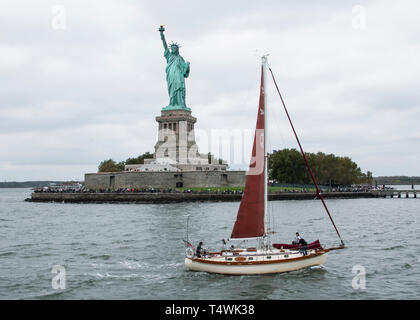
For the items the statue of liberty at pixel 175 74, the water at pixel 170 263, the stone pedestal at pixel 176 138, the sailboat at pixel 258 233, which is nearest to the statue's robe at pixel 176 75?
the statue of liberty at pixel 175 74

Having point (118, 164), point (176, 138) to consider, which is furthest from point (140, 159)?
point (176, 138)

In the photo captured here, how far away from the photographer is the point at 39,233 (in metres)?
37.9

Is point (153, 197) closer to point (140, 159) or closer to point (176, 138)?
point (176, 138)

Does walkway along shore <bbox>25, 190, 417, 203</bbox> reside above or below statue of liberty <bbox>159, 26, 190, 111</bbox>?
A: below

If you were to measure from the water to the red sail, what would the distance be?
2.18 meters

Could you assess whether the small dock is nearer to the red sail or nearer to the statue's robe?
the statue's robe

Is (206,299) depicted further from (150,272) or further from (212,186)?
(212,186)

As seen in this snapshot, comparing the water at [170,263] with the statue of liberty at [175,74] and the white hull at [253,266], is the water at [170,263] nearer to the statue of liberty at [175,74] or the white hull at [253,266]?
the white hull at [253,266]

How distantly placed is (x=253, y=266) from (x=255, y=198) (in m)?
3.16

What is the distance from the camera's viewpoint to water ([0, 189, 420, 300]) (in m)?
19.6

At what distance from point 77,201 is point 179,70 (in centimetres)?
2881

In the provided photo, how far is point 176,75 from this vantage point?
8531 centimetres

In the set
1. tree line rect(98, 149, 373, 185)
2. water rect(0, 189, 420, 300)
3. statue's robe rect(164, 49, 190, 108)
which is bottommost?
water rect(0, 189, 420, 300)

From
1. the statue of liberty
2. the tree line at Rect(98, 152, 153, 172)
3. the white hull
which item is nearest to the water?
the white hull
